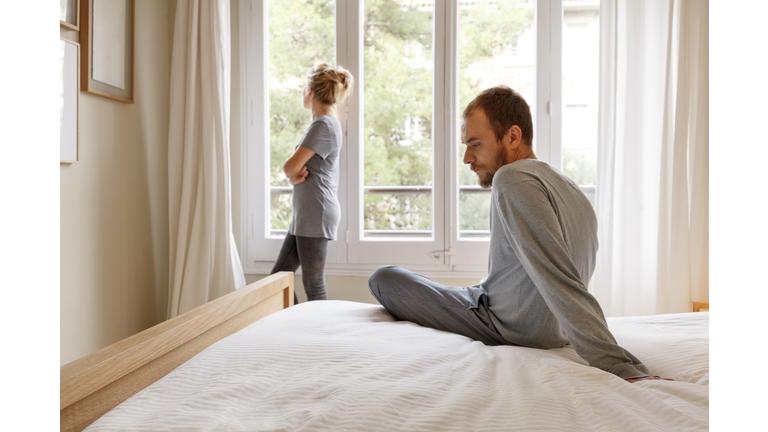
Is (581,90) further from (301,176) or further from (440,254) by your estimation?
(301,176)

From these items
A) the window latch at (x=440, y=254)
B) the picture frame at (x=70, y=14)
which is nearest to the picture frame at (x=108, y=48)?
the picture frame at (x=70, y=14)

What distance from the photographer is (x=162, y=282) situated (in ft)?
8.11

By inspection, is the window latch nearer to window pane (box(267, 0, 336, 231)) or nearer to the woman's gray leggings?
the woman's gray leggings

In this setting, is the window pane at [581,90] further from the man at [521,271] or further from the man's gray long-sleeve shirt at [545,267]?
the man's gray long-sleeve shirt at [545,267]

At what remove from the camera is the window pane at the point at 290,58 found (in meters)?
2.57

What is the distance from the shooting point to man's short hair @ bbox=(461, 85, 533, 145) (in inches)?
50.7

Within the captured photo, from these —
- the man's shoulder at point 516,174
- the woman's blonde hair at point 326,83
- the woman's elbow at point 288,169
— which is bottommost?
the man's shoulder at point 516,174

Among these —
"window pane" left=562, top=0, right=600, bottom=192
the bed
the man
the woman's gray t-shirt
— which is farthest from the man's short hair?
"window pane" left=562, top=0, right=600, bottom=192

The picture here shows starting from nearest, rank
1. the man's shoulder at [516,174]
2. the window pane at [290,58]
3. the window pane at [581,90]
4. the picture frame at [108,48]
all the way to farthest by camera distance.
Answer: the man's shoulder at [516,174], the picture frame at [108,48], the window pane at [581,90], the window pane at [290,58]

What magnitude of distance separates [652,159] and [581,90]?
496mm

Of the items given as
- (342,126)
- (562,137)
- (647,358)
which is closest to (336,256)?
(342,126)

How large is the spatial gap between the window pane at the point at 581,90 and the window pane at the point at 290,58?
1241 millimetres

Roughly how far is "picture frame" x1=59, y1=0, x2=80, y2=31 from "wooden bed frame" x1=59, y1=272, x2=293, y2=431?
1319mm
